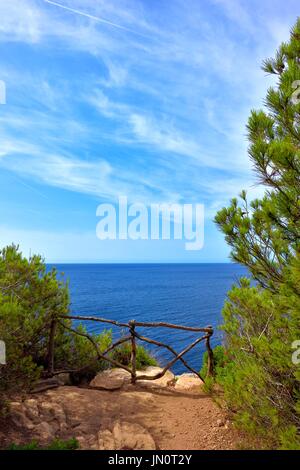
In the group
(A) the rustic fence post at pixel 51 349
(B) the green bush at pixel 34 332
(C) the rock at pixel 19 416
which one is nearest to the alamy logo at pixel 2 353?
(B) the green bush at pixel 34 332

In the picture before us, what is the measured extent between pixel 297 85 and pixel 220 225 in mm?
1902

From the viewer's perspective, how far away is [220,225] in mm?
4590

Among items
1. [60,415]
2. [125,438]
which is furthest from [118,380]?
[125,438]

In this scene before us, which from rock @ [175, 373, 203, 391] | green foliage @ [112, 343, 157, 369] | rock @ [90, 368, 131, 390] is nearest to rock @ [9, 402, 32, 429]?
rock @ [90, 368, 131, 390]

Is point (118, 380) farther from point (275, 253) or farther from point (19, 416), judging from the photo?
point (275, 253)

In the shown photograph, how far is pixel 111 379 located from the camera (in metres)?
7.12

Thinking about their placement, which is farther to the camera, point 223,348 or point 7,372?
point 223,348

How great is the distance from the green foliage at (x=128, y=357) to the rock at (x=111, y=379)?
1098mm

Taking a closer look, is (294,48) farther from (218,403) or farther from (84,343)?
(84,343)

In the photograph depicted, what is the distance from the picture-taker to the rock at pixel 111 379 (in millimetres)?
6885

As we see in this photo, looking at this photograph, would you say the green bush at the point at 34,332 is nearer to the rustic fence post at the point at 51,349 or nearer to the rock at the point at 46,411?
the rustic fence post at the point at 51,349

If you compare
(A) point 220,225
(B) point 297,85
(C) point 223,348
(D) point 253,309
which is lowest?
(C) point 223,348
